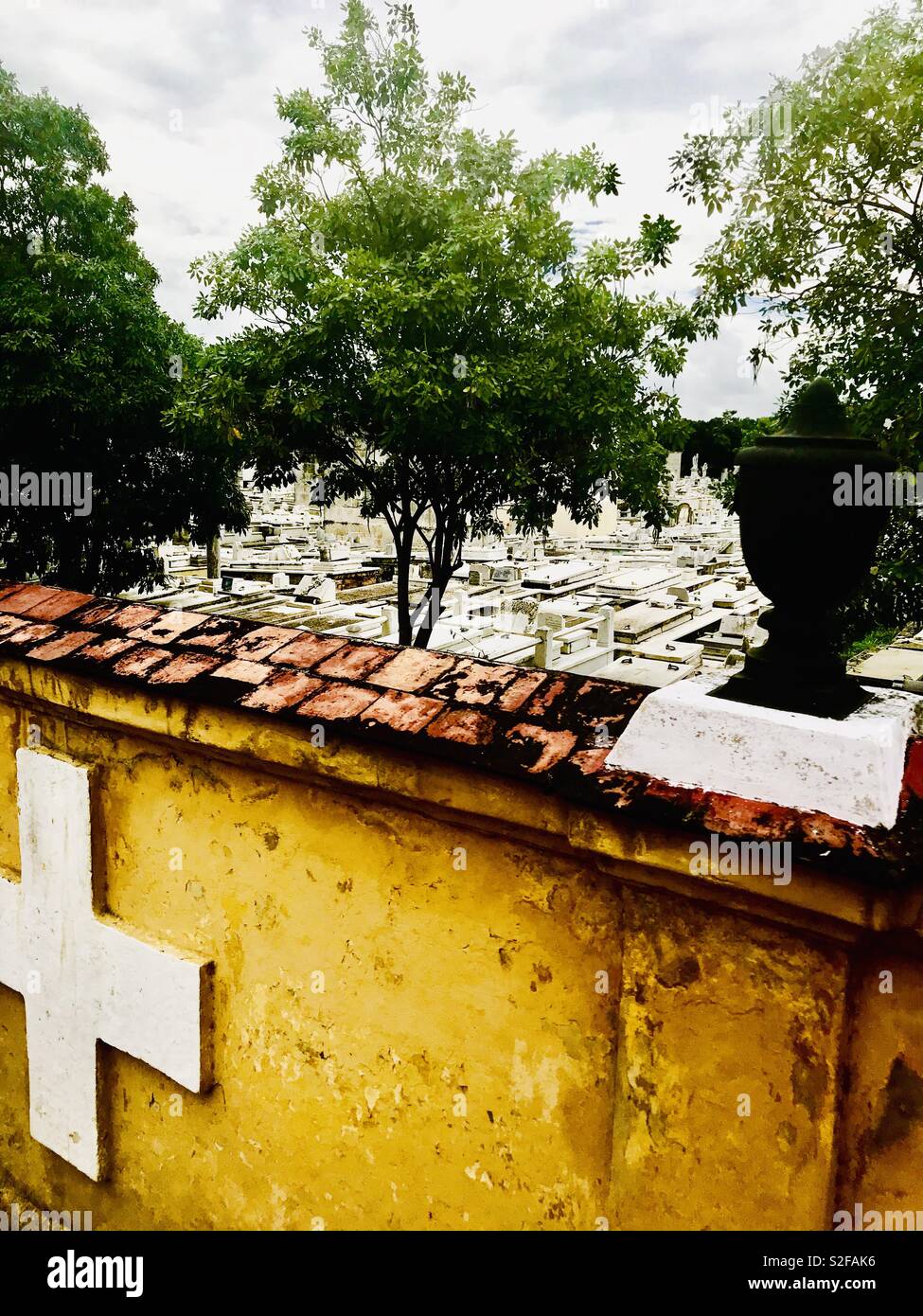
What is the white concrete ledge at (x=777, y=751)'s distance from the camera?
1604mm

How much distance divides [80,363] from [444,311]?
17.9ft

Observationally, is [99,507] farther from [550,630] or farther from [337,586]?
[337,586]

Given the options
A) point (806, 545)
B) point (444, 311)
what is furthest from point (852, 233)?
point (806, 545)

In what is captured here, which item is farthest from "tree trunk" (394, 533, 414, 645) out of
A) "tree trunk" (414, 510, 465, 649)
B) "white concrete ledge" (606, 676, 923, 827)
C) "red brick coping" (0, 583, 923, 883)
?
"white concrete ledge" (606, 676, 923, 827)

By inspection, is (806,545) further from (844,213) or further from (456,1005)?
(844,213)

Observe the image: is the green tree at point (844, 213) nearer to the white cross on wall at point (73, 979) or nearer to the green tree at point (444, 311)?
the green tree at point (444, 311)

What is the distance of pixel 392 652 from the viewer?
2484mm

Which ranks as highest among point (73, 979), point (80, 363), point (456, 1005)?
point (80, 363)

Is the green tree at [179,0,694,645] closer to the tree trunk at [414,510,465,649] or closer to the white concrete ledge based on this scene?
the tree trunk at [414,510,465,649]

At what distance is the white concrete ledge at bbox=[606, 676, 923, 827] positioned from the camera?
5.26ft

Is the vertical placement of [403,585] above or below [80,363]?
below

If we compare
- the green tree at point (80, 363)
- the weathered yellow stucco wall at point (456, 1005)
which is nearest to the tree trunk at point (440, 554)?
the green tree at point (80, 363)

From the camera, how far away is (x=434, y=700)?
217 centimetres

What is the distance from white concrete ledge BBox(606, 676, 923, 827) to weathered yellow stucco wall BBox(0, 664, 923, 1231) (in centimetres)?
15
